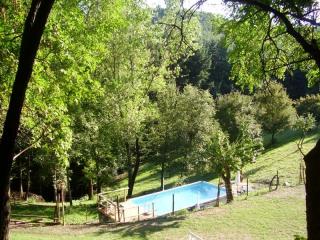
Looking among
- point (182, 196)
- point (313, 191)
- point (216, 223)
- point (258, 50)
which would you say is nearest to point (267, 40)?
point (258, 50)

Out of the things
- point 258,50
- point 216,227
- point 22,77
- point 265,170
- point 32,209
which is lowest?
point 216,227

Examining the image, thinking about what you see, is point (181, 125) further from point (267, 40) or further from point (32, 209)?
point (267, 40)

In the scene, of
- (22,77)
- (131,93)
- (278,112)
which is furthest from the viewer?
(278,112)

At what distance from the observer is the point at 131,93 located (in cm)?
2488

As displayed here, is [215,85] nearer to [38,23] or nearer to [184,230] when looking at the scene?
[184,230]

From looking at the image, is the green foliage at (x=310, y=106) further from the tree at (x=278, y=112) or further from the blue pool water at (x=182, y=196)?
the blue pool water at (x=182, y=196)

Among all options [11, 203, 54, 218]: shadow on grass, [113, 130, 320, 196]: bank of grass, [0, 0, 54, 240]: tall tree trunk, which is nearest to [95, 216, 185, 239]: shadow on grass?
[11, 203, 54, 218]: shadow on grass

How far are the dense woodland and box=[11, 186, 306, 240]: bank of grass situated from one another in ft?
9.79

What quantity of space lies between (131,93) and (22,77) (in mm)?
19753

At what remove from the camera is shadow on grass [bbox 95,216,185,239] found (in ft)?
54.3

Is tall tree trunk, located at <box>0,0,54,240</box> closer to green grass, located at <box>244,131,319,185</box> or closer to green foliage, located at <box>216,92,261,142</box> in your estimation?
green grass, located at <box>244,131,319,185</box>

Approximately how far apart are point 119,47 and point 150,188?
12.9 meters

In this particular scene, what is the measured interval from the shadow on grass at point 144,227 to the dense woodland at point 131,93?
14.5ft

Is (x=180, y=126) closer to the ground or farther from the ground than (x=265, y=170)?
farther from the ground
